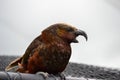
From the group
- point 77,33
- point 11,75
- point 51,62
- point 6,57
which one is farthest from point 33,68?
point 6,57

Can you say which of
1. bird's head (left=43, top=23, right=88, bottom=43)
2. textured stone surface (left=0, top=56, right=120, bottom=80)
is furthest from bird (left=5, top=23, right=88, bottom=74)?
textured stone surface (left=0, top=56, right=120, bottom=80)

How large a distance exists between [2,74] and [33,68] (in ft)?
1.66

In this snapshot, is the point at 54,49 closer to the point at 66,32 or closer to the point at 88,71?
the point at 66,32

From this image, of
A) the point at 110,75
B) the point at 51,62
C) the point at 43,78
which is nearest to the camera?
the point at 43,78

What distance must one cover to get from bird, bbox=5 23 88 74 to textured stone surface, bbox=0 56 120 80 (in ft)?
3.97

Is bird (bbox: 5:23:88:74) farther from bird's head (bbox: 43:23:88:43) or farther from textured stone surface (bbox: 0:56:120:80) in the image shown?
textured stone surface (bbox: 0:56:120:80)

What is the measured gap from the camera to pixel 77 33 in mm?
2801

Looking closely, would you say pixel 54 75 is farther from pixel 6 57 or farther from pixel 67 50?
pixel 6 57

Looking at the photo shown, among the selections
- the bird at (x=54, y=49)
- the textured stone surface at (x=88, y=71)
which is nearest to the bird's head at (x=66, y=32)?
the bird at (x=54, y=49)

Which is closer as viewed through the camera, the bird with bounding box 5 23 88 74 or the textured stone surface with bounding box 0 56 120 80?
the bird with bounding box 5 23 88 74

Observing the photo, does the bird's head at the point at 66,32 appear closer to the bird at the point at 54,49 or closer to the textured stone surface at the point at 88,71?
the bird at the point at 54,49

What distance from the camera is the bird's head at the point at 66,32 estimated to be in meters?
2.80

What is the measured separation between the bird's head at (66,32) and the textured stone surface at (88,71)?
49.2 inches

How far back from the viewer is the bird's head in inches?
110
